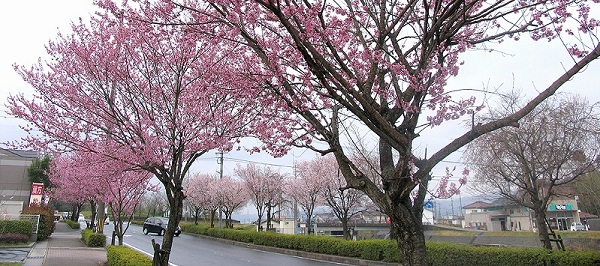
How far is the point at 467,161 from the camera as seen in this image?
48.7ft

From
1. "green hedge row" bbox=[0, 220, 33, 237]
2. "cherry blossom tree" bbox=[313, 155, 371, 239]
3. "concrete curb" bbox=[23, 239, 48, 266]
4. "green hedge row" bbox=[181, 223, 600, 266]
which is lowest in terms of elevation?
"concrete curb" bbox=[23, 239, 48, 266]

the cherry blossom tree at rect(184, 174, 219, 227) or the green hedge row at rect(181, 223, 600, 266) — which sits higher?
the cherry blossom tree at rect(184, 174, 219, 227)

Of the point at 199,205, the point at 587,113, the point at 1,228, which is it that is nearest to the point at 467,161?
the point at 587,113

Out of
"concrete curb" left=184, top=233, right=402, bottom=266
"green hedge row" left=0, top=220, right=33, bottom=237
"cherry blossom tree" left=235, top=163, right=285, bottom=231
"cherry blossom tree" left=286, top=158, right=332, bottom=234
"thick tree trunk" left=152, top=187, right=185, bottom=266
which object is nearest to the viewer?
"thick tree trunk" left=152, top=187, right=185, bottom=266

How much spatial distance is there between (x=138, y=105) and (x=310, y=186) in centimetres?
1713

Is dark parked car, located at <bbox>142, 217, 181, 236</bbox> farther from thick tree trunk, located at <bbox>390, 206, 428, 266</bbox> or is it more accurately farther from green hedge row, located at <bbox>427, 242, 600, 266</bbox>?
thick tree trunk, located at <bbox>390, 206, 428, 266</bbox>

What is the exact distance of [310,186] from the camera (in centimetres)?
2338

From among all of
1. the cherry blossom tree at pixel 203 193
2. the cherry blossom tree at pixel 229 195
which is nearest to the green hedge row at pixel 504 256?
the cherry blossom tree at pixel 229 195

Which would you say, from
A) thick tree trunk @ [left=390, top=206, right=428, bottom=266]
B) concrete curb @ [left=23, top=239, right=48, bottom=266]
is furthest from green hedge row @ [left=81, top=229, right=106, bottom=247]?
thick tree trunk @ [left=390, top=206, right=428, bottom=266]

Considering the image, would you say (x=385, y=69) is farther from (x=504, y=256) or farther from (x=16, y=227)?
(x=16, y=227)

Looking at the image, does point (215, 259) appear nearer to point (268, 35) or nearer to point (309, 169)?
point (309, 169)

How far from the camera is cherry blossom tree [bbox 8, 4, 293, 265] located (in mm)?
6551

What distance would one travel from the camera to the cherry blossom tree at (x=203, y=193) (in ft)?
111

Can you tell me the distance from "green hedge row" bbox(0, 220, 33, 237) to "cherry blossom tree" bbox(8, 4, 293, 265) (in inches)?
582
